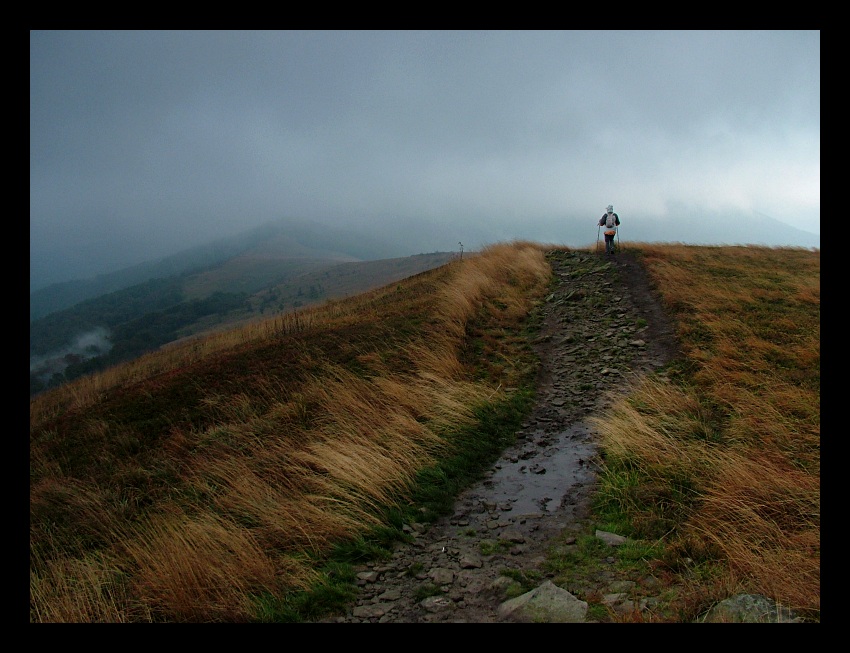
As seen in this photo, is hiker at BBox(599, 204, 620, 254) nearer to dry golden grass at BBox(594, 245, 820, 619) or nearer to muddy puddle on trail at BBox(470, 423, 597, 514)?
dry golden grass at BBox(594, 245, 820, 619)

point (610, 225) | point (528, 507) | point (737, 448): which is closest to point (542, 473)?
point (528, 507)

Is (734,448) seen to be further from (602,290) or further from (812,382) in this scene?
(602,290)

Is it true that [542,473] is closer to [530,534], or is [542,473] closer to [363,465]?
[530,534]

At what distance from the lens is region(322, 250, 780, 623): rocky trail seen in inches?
162

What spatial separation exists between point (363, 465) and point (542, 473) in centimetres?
281

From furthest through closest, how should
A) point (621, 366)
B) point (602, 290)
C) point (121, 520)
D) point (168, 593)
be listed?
point (602, 290) < point (621, 366) < point (121, 520) < point (168, 593)

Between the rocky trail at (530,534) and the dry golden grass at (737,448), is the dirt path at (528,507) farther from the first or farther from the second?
the dry golden grass at (737,448)

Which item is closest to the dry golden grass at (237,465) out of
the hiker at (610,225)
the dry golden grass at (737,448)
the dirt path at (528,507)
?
the dirt path at (528,507)

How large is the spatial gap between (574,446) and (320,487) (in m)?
4.37

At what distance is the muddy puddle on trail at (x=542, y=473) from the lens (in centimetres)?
620
